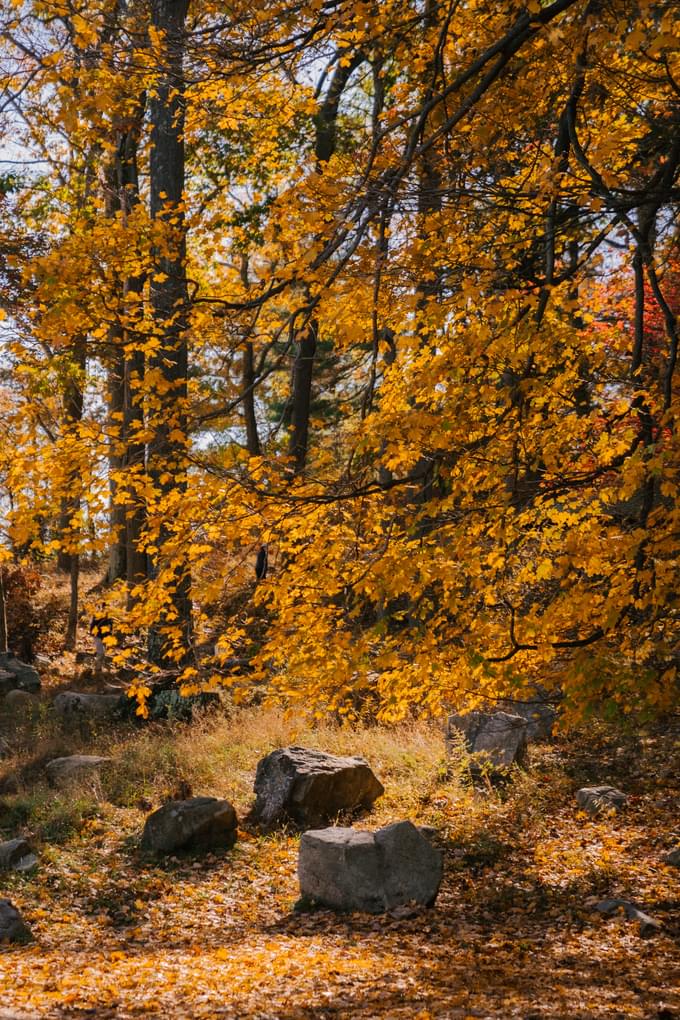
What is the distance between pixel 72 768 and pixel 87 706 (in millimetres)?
2650

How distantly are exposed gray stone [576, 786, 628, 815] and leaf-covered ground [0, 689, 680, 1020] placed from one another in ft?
0.46

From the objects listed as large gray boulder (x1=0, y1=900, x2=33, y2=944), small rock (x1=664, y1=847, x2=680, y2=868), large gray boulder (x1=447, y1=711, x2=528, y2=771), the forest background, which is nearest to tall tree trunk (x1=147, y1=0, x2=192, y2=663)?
the forest background

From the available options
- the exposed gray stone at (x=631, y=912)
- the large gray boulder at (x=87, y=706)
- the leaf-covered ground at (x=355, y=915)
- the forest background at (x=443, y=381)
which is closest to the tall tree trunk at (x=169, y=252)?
the large gray boulder at (x=87, y=706)

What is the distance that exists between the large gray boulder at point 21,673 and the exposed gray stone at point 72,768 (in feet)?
13.7

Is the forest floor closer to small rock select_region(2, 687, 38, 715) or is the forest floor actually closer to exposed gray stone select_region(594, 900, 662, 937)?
exposed gray stone select_region(594, 900, 662, 937)

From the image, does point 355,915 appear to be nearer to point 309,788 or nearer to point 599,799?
point 309,788

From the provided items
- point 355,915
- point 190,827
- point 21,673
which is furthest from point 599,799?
point 21,673

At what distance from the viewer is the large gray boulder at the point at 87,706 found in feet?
39.1

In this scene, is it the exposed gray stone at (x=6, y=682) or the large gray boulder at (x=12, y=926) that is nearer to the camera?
the large gray boulder at (x=12, y=926)

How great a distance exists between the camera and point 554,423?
581 cm

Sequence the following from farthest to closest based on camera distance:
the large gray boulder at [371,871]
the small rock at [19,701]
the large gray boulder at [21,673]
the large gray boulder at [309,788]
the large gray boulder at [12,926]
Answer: the large gray boulder at [21,673], the small rock at [19,701], the large gray boulder at [309,788], the large gray boulder at [371,871], the large gray boulder at [12,926]

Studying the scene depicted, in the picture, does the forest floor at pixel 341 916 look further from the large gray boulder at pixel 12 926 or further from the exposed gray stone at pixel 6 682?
the exposed gray stone at pixel 6 682

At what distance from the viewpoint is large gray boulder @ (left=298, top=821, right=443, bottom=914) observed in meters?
6.98

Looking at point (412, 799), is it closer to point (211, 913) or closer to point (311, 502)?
point (211, 913)
